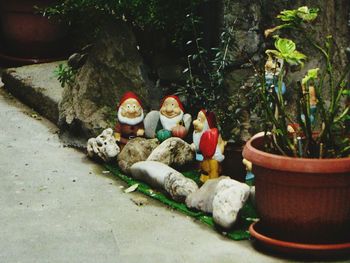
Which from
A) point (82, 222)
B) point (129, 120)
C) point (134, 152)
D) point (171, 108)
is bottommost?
point (82, 222)

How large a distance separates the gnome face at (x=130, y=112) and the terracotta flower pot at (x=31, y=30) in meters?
2.96

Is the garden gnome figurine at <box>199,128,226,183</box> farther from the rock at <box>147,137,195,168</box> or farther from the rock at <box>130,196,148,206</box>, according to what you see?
the rock at <box>130,196,148,206</box>

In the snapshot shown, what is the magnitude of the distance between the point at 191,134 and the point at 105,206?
3.97 ft

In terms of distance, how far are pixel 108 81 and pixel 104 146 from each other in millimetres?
718

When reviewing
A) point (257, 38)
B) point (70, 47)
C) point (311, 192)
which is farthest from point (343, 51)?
point (70, 47)

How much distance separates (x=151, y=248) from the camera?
15.0 ft

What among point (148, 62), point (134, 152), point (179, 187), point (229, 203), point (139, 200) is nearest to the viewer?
point (229, 203)

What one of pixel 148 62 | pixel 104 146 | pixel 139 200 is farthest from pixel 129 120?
pixel 139 200

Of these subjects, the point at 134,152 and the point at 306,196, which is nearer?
the point at 306,196

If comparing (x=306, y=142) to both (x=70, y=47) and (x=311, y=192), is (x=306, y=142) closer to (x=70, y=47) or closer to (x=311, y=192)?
(x=311, y=192)

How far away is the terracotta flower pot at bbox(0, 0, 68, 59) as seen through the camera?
8805mm

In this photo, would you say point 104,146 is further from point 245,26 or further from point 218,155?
point 245,26

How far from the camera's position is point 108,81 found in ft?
21.6

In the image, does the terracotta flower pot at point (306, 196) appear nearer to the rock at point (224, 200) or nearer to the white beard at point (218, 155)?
the rock at point (224, 200)
